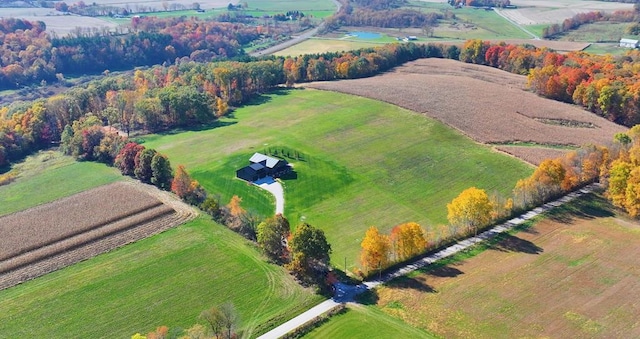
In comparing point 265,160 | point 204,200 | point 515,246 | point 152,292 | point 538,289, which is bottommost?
point 152,292

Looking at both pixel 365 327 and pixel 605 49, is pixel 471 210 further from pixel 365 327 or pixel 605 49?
pixel 605 49

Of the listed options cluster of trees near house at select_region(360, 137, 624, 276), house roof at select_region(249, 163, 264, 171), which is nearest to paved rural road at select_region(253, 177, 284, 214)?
house roof at select_region(249, 163, 264, 171)

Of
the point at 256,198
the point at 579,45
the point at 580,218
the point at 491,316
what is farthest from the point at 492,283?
the point at 579,45

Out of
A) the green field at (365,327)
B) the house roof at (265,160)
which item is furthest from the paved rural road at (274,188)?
the green field at (365,327)

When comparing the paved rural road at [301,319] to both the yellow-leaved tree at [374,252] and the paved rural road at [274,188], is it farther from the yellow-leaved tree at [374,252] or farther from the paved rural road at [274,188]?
the paved rural road at [274,188]

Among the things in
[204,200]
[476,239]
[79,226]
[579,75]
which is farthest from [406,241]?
[579,75]

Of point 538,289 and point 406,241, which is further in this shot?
point 406,241

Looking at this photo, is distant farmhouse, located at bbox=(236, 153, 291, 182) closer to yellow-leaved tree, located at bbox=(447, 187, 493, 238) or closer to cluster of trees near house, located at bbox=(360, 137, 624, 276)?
cluster of trees near house, located at bbox=(360, 137, 624, 276)
